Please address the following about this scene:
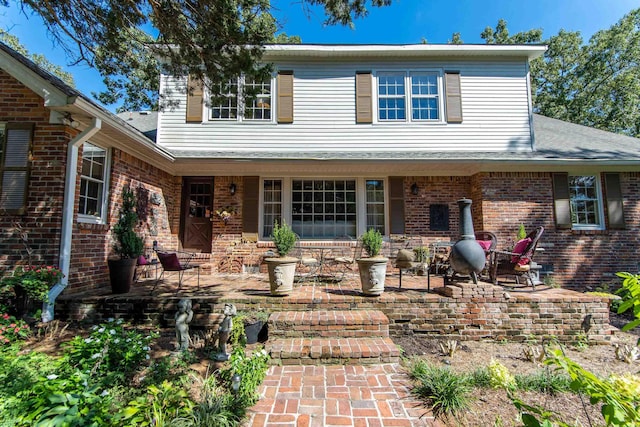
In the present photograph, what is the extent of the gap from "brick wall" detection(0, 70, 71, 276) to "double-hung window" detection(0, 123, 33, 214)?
0.08m

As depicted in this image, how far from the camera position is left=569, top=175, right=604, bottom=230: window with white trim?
778 centimetres

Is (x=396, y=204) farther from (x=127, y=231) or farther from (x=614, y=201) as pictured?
(x=127, y=231)

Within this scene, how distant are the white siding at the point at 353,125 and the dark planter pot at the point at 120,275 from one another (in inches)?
160

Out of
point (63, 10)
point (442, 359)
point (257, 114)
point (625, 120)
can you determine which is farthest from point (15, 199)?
point (625, 120)

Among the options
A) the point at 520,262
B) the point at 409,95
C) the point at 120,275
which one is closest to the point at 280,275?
the point at 120,275

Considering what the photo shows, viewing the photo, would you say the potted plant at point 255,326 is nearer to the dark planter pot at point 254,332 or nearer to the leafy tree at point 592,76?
the dark planter pot at point 254,332

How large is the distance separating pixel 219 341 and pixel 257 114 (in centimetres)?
643

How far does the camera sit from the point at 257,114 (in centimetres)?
840

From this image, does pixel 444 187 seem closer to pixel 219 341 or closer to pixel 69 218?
pixel 219 341

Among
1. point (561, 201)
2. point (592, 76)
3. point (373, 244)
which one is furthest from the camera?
point (592, 76)

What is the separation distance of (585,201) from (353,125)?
20.7 feet

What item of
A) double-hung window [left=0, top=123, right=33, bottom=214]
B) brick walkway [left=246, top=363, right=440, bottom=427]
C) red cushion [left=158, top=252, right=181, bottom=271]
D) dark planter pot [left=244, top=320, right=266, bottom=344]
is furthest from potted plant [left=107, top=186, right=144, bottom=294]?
brick walkway [left=246, top=363, right=440, bottom=427]

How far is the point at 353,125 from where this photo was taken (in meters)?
8.34

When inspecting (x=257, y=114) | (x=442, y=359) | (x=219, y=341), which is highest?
(x=257, y=114)
